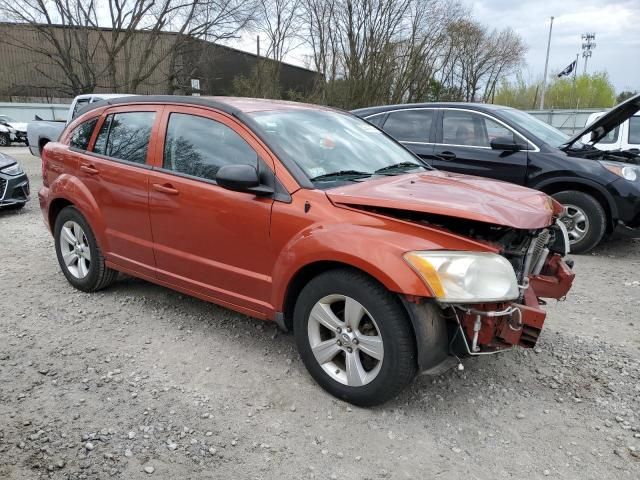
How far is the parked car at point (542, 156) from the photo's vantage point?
6.08m

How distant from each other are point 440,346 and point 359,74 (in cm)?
2485

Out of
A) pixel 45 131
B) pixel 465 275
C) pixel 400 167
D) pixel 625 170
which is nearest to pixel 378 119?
pixel 625 170

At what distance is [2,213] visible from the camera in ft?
28.2

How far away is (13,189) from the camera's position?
832 centimetres

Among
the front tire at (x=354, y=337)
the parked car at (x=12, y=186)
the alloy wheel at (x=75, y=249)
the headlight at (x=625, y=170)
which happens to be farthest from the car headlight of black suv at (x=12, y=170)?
the headlight at (x=625, y=170)

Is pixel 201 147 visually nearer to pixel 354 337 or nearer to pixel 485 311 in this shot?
pixel 354 337

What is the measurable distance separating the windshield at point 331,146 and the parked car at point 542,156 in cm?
289

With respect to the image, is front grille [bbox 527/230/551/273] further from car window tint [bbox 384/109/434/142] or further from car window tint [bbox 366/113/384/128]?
car window tint [bbox 366/113/384/128]

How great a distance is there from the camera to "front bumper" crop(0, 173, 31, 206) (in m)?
8.19

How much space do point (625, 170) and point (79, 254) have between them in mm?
6028

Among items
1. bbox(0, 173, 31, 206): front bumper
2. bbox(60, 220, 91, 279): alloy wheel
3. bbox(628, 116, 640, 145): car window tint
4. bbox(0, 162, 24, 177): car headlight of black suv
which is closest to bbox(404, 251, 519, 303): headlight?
bbox(60, 220, 91, 279): alloy wheel

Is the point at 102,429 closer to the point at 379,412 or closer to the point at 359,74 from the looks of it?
the point at 379,412

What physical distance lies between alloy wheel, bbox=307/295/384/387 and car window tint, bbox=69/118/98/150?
9.39 ft

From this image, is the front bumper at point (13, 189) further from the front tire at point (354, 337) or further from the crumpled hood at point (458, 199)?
the crumpled hood at point (458, 199)
